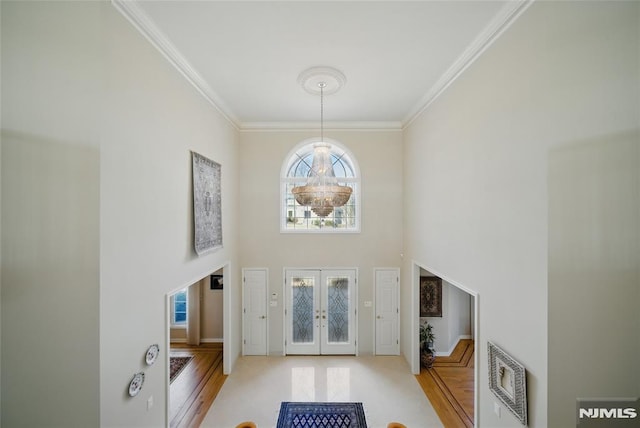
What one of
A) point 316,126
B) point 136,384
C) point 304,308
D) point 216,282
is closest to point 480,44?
point 316,126

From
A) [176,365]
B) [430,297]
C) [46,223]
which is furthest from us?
[430,297]

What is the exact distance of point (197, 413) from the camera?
4.09m

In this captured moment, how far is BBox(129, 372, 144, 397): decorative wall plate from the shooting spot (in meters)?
2.43

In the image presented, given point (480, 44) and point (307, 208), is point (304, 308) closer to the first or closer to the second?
point (307, 208)

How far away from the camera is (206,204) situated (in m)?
4.03

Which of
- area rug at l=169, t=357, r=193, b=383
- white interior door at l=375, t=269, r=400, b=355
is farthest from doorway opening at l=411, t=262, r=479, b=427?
area rug at l=169, t=357, r=193, b=383

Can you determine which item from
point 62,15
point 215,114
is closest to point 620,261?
point 62,15

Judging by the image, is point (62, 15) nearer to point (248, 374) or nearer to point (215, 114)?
point (215, 114)

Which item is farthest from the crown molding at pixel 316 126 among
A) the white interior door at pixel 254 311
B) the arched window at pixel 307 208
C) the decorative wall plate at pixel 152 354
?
the decorative wall plate at pixel 152 354

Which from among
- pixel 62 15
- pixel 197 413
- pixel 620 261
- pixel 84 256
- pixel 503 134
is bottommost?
pixel 197 413

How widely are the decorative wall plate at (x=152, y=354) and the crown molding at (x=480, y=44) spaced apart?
4.85m

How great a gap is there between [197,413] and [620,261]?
211 inches

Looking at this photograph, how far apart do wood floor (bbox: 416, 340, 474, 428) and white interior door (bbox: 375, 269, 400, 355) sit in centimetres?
80

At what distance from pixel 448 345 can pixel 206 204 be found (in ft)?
20.2
